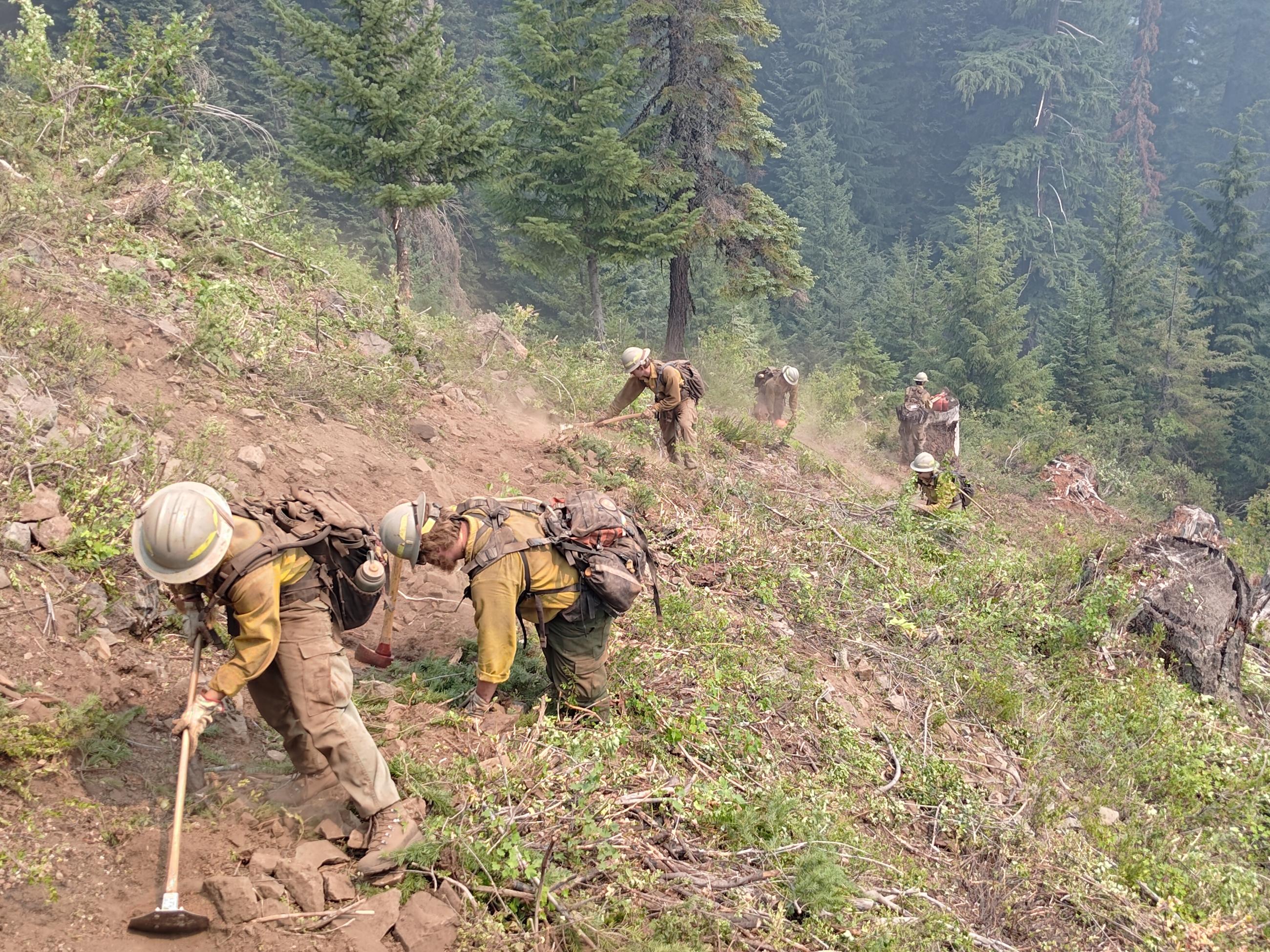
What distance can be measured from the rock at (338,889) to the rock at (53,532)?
2.53 meters

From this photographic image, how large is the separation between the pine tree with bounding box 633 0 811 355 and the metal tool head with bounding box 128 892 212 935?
44.9 ft

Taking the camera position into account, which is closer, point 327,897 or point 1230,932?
point 327,897

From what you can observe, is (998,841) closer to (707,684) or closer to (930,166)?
(707,684)

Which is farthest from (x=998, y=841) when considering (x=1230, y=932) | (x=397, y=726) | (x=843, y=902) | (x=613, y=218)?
(x=613, y=218)

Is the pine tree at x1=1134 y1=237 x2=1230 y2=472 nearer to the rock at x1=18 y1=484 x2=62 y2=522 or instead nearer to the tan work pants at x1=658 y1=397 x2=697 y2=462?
the tan work pants at x1=658 y1=397 x2=697 y2=462

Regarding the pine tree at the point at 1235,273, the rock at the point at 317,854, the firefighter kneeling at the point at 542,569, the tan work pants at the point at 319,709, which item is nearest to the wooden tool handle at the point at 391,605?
the firefighter kneeling at the point at 542,569

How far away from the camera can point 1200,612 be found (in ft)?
24.8

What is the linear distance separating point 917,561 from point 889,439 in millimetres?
9229

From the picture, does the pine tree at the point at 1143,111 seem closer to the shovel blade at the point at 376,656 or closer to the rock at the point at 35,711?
the shovel blade at the point at 376,656

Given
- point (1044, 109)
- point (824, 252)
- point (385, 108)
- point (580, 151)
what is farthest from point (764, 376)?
point (1044, 109)

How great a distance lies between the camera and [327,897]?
336cm

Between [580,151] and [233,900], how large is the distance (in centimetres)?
1360

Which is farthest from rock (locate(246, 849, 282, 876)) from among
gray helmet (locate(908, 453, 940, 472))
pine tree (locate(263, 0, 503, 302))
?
gray helmet (locate(908, 453, 940, 472))

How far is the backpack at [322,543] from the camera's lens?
146 inches
